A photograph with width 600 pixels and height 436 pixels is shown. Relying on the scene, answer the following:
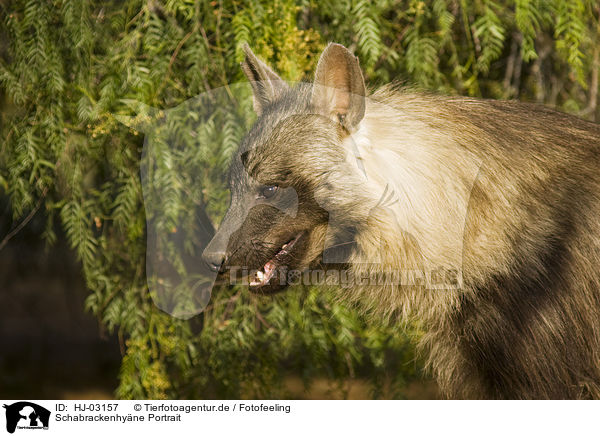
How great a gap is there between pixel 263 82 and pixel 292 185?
0.53 meters

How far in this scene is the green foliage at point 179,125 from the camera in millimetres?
3061

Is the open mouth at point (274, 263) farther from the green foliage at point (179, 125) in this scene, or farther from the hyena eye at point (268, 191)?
the green foliage at point (179, 125)

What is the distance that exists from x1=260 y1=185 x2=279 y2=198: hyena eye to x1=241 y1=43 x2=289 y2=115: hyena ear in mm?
423

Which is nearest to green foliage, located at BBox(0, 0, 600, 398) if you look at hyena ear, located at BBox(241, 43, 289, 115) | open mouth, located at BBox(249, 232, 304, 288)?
hyena ear, located at BBox(241, 43, 289, 115)

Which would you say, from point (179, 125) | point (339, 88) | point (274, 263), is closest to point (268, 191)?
point (274, 263)

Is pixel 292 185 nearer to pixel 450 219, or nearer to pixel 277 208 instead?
pixel 277 208

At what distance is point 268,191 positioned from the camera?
7.98ft

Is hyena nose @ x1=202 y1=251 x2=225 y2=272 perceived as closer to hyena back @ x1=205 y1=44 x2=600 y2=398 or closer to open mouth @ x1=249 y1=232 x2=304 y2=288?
hyena back @ x1=205 y1=44 x2=600 y2=398

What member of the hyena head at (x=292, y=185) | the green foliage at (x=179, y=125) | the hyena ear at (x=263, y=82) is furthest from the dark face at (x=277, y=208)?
the green foliage at (x=179, y=125)

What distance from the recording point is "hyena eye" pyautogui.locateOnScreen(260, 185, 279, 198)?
2.42 metres

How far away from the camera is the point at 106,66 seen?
3152 mm

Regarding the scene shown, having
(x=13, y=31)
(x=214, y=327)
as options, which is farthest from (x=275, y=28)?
(x=214, y=327)

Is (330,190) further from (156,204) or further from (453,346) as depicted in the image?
(156,204)

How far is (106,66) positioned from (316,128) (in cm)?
122
